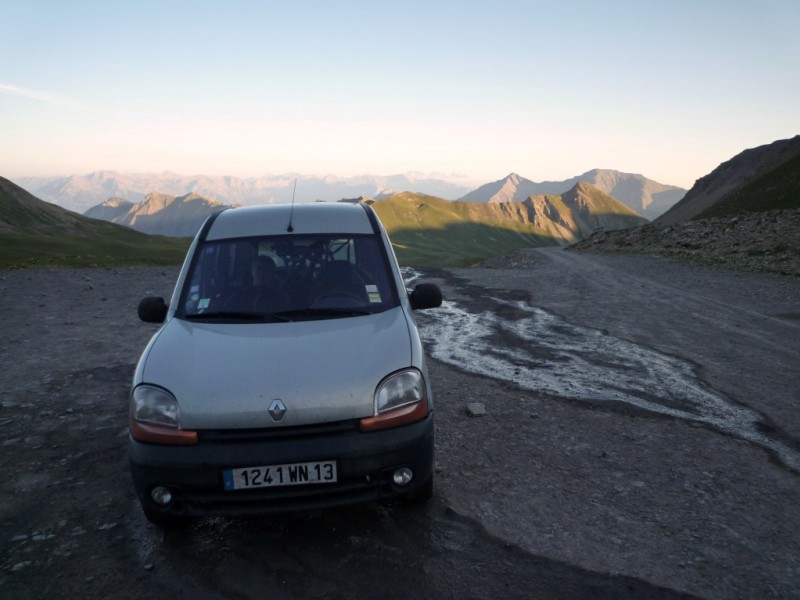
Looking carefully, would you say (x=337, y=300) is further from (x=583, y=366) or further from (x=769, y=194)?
(x=769, y=194)

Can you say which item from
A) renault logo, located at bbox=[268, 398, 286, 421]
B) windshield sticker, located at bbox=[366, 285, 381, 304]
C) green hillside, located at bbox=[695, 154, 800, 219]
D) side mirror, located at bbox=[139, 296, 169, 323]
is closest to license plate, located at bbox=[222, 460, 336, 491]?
renault logo, located at bbox=[268, 398, 286, 421]

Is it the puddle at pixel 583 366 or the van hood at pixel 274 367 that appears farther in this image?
the puddle at pixel 583 366

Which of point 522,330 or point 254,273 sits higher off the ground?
point 254,273

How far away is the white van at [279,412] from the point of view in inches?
130

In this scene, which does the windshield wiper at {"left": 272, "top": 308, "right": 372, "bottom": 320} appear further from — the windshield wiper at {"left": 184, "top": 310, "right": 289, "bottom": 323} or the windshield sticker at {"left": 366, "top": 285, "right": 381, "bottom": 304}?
the windshield sticker at {"left": 366, "top": 285, "right": 381, "bottom": 304}

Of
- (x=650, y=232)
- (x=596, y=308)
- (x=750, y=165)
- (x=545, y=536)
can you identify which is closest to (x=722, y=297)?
(x=596, y=308)

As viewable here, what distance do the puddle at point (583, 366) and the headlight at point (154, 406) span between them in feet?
15.3

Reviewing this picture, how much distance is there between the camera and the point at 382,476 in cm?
346

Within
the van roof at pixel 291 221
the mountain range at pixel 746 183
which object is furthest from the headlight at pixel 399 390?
the mountain range at pixel 746 183

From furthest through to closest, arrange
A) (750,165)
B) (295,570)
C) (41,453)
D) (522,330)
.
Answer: (750,165)
(522,330)
(41,453)
(295,570)

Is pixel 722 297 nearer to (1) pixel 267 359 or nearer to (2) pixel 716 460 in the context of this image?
(2) pixel 716 460

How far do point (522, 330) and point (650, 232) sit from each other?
32.8 meters

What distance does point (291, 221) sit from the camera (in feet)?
17.2

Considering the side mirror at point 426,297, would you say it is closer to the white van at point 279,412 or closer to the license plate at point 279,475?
the white van at point 279,412
